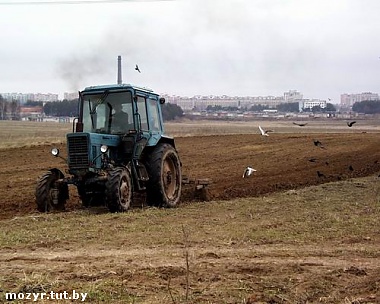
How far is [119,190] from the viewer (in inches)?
451

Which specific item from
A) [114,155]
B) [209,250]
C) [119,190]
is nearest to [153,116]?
[114,155]

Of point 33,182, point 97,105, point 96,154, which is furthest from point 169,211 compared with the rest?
point 33,182

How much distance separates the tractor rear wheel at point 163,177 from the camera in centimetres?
1278

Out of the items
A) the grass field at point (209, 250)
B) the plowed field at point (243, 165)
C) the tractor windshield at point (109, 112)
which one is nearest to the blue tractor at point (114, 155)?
the tractor windshield at point (109, 112)

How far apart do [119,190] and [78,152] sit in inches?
44.2

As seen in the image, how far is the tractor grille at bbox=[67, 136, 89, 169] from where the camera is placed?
11672 millimetres

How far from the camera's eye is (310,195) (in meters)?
14.5

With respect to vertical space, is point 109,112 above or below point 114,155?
above

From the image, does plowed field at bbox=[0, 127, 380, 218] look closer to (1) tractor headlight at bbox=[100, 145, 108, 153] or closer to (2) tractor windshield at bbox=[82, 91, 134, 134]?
(2) tractor windshield at bbox=[82, 91, 134, 134]

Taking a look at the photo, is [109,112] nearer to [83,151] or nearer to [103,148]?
[103,148]

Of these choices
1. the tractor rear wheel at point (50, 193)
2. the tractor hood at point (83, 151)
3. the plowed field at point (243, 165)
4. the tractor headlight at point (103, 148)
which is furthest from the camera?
the plowed field at point (243, 165)

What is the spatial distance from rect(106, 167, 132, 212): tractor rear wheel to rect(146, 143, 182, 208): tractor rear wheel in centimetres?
93

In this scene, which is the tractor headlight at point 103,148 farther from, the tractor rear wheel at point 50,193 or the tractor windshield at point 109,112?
the tractor rear wheel at point 50,193

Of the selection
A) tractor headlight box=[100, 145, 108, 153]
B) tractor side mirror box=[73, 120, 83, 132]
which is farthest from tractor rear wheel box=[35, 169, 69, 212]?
tractor headlight box=[100, 145, 108, 153]
